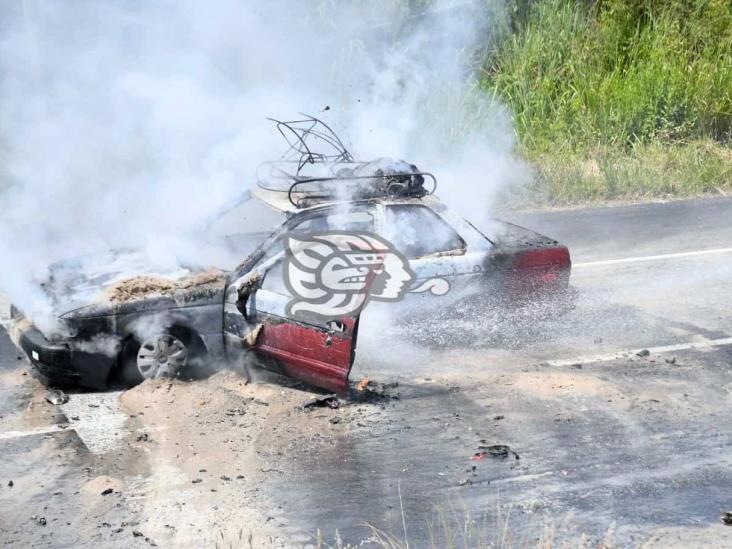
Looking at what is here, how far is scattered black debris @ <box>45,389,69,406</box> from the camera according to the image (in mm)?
7238

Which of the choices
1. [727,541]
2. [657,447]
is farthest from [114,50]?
[727,541]

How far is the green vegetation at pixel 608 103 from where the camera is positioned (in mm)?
14875

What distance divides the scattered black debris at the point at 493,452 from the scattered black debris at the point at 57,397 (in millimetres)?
3088

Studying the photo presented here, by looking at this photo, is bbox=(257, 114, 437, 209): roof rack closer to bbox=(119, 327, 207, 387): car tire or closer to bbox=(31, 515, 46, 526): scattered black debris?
bbox=(119, 327, 207, 387): car tire

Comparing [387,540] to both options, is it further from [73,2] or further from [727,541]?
[73,2]

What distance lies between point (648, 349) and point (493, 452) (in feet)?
8.58

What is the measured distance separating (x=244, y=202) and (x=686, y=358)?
402 cm

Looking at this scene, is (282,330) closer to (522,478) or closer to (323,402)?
(323,402)

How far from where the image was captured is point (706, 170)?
15.1 meters

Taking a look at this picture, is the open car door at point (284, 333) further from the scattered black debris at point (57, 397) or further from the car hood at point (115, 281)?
the scattered black debris at point (57, 397)

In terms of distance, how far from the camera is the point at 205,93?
14148mm

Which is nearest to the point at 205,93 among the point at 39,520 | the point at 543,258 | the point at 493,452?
the point at 543,258

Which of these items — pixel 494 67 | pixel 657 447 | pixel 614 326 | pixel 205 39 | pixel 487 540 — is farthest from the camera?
pixel 494 67

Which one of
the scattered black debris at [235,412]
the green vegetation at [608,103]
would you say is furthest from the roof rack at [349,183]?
the green vegetation at [608,103]
